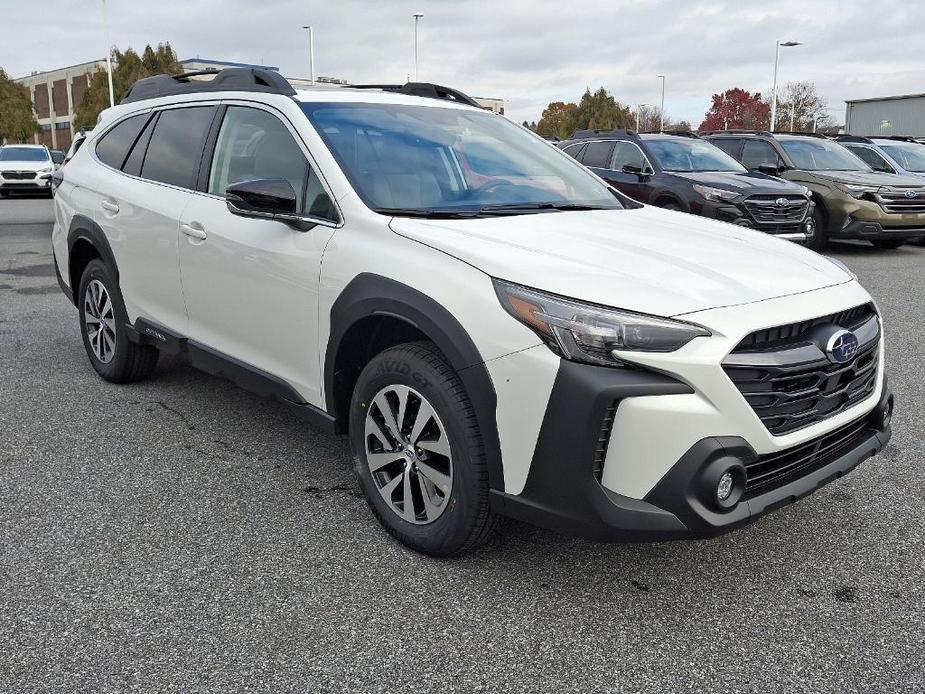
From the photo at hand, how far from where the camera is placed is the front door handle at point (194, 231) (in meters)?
4.04

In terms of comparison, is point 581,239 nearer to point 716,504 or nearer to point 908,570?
point 716,504

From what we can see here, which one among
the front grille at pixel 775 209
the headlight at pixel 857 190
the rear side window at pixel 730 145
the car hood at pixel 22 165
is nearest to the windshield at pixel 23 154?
the car hood at pixel 22 165

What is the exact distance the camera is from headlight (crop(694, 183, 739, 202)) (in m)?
10.8

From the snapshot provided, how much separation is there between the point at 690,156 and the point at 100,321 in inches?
352

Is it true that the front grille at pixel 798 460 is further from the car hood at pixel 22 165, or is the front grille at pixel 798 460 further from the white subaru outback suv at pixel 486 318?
the car hood at pixel 22 165

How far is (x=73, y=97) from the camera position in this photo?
7719 centimetres

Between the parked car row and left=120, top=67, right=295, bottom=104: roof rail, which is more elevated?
left=120, top=67, right=295, bottom=104: roof rail

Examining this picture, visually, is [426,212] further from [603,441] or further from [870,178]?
[870,178]

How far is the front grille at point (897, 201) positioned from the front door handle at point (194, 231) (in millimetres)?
10731

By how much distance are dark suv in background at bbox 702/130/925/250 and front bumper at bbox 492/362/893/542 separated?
34.4 ft

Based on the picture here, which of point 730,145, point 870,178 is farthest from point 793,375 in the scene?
point 730,145

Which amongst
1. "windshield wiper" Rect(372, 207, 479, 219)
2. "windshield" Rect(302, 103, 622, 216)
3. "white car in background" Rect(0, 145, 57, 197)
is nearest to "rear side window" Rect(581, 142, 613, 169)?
"windshield" Rect(302, 103, 622, 216)

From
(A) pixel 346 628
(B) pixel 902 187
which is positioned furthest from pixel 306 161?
(B) pixel 902 187

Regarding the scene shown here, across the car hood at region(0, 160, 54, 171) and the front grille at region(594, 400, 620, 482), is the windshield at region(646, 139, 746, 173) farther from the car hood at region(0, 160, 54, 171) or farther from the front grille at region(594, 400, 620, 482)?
the car hood at region(0, 160, 54, 171)
